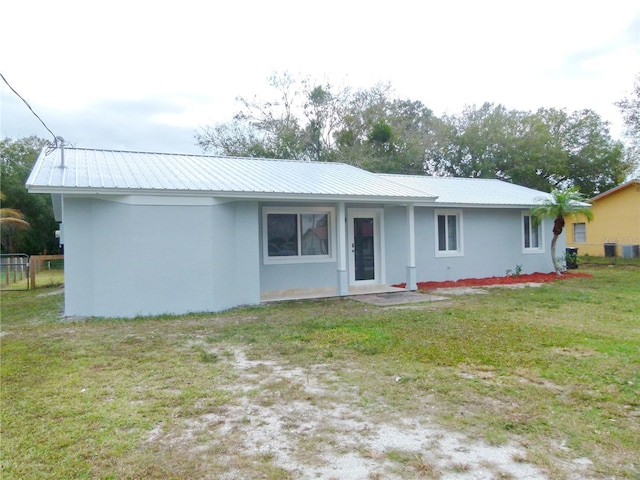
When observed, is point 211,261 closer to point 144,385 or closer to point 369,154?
point 144,385

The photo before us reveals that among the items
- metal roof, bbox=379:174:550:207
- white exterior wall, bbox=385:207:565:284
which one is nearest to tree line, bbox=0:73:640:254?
metal roof, bbox=379:174:550:207

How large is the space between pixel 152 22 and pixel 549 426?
961 centimetres

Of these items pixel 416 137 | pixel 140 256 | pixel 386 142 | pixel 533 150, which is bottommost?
pixel 140 256

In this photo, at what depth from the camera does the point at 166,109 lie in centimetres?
1941

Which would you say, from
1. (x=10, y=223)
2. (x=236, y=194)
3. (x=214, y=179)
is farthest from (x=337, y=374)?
(x=10, y=223)

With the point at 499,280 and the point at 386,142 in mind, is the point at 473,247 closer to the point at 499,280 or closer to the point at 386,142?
the point at 499,280

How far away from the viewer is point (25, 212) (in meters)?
25.0

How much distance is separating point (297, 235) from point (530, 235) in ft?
26.8

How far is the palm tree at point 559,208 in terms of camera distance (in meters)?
13.0

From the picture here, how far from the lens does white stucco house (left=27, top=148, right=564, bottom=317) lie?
8.22 m

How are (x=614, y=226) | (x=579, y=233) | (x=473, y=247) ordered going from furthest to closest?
(x=579, y=233)
(x=614, y=226)
(x=473, y=247)

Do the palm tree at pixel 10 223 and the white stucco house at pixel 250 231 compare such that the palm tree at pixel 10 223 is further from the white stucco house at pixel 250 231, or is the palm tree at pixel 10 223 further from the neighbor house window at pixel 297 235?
the neighbor house window at pixel 297 235

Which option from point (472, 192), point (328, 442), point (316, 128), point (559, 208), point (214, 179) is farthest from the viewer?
point (316, 128)

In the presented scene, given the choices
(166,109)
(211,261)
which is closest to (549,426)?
(211,261)
